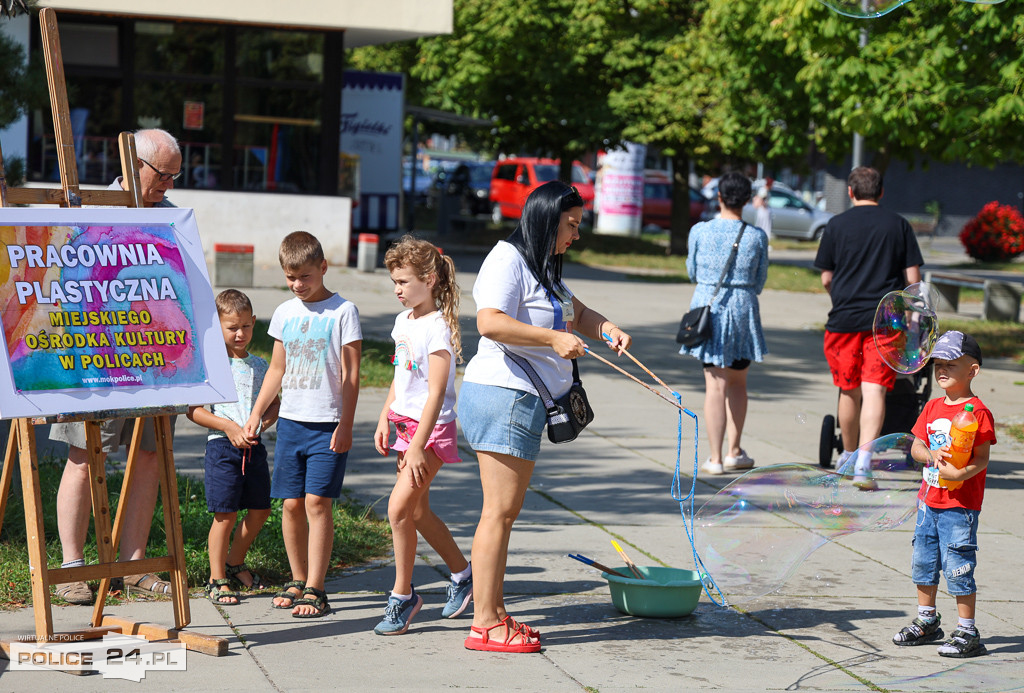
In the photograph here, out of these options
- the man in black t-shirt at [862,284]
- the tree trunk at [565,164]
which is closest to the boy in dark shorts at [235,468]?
the man in black t-shirt at [862,284]

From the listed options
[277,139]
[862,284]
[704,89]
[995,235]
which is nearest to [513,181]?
[704,89]

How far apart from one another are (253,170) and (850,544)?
14.7m

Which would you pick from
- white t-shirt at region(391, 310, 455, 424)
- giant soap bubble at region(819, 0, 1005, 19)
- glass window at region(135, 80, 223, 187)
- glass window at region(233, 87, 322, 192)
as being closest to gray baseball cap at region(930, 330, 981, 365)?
white t-shirt at region(391, 310, 455, 424)

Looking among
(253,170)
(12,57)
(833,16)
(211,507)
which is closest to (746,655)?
(211,507)

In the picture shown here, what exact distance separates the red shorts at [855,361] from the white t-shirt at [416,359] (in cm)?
356

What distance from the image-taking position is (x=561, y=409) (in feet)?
14.9

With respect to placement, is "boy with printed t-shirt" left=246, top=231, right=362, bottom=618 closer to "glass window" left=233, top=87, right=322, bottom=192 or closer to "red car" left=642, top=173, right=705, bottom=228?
"glass window" left=233, top=87, right=322, bottom=192

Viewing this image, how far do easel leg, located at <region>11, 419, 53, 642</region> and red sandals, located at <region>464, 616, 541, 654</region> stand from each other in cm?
158

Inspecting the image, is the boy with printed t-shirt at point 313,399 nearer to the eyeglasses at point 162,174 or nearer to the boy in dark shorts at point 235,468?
the boy in dark shorts at point 235,468

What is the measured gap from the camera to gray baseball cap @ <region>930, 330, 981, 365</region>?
15.7 feet

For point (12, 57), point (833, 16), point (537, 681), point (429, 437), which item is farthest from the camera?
point (833, 16)

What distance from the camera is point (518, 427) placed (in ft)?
14.8

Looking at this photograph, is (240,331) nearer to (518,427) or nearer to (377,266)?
(518,427)

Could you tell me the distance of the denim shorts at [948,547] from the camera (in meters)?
4.76
